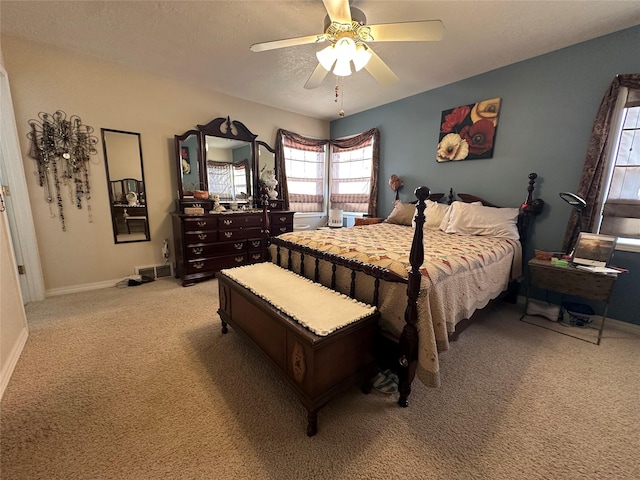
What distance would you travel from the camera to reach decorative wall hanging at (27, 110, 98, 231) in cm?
267

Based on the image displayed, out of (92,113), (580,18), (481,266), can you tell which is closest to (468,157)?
(580,18)

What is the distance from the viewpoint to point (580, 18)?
204cm

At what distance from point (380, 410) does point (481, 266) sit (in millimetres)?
1292

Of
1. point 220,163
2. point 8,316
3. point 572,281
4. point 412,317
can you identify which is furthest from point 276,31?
point 572,281

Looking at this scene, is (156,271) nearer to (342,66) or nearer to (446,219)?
(342,66)

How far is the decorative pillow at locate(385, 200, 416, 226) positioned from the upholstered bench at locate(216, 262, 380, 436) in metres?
2.15

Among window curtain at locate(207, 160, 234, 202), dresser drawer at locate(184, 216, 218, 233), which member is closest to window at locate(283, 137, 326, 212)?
window curtain at locate(207, 160, 234, 202)

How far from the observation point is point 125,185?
125 inches

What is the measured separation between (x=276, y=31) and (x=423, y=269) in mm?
2385

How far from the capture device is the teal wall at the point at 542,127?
2303mm

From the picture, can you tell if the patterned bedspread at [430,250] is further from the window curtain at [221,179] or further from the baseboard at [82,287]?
the baseboard at [82,287]

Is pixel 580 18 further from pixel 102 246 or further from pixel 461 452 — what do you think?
pixel 102 246

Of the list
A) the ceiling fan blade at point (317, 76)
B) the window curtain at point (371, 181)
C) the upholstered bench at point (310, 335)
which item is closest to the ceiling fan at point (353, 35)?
the ceiling fan blade at point (317, 76)

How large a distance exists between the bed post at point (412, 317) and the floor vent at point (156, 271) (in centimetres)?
337
